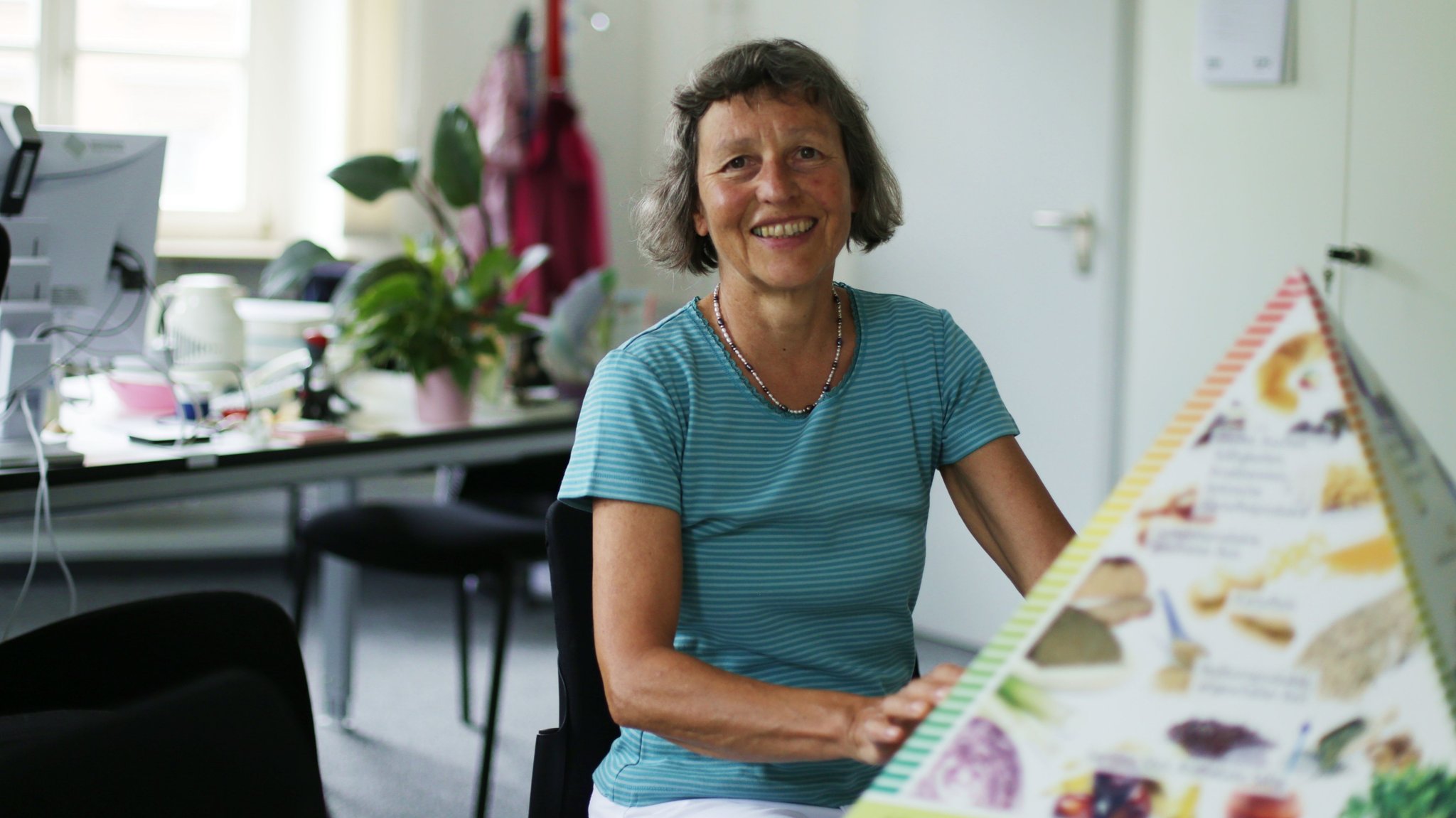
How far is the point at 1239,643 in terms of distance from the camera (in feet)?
2.13

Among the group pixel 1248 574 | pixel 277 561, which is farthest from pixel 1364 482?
pixel 277 561

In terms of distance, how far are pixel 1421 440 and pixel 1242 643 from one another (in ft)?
0.61

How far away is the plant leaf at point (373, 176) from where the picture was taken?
8.54ft

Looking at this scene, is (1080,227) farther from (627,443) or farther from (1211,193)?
(627,443)

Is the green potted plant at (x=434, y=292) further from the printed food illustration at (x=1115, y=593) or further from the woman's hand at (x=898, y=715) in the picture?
the printed food illustration at (x=1115, y=593)

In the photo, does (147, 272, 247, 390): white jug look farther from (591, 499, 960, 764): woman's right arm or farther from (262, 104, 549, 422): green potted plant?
(591, 499, 960, 764): woman's right arm

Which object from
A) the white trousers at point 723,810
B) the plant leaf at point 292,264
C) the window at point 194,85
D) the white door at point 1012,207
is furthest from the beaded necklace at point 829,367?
the window at point 194,85

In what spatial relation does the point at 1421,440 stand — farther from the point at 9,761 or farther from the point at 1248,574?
the point at 9,761

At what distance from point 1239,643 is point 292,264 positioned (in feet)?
7.68

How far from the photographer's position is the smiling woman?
1118 millimetres

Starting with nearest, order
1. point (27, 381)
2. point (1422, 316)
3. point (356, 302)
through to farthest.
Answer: point (27, 381) → point (356, 302) → point (1422, 316)

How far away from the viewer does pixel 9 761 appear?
0.65m

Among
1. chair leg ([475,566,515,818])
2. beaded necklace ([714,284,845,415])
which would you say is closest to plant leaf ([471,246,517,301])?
chair leg ([475,566,515,818])

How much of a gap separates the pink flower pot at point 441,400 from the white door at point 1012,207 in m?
1.22
